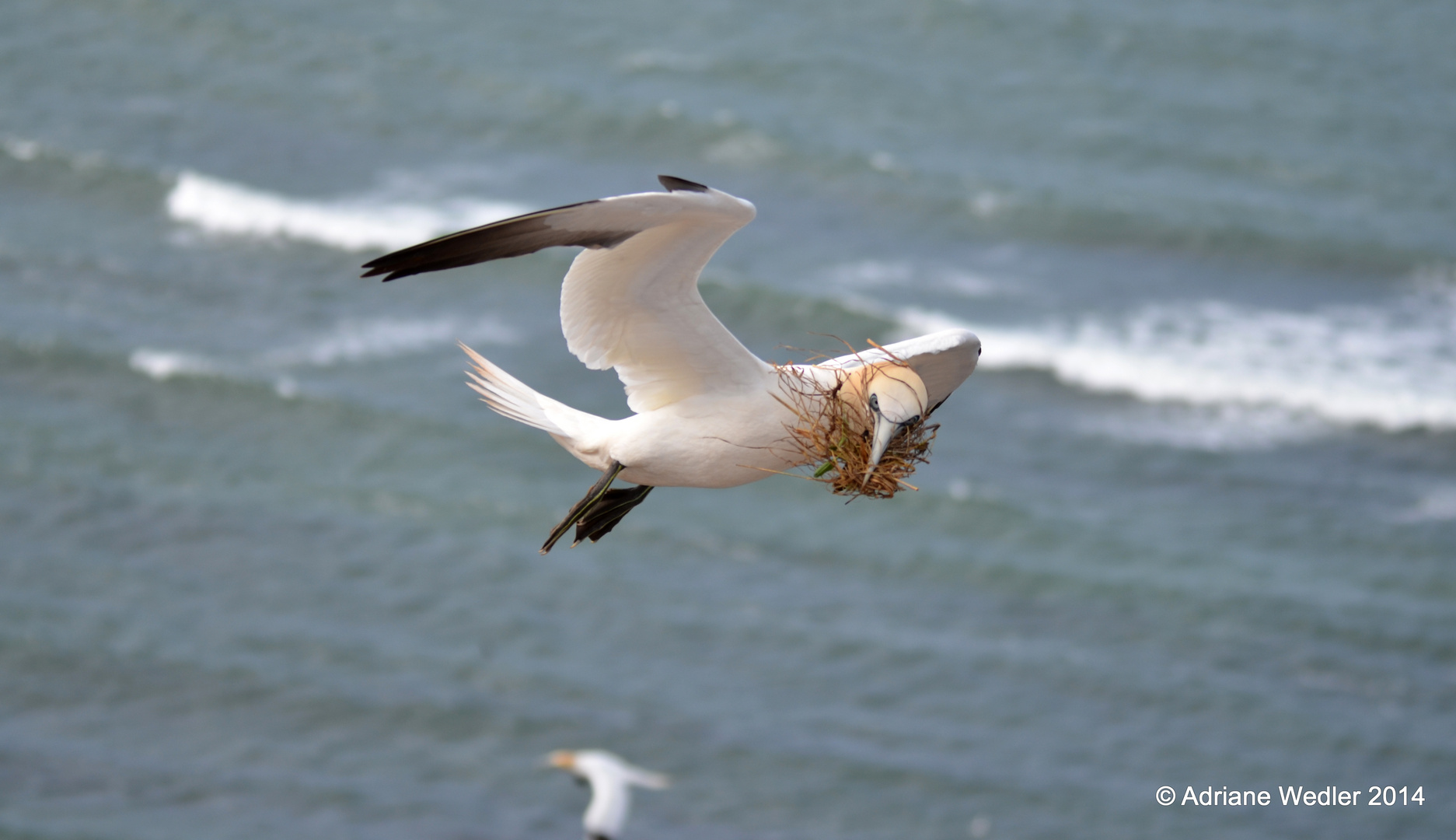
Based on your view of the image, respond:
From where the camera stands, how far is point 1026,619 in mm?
28922

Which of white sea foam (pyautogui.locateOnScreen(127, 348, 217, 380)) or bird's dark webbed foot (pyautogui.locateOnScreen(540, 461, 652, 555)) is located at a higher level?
white sea foam (pyautogui.locateOnScreen(127, 348, 217, 380))

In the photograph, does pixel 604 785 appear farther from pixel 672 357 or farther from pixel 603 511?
pixel 672 357

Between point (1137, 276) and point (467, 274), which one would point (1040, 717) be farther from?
point (467, 274)

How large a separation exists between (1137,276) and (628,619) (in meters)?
15.6

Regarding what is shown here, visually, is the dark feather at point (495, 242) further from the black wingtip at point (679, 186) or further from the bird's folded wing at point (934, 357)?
the bird's folded wing at point (934, 357)

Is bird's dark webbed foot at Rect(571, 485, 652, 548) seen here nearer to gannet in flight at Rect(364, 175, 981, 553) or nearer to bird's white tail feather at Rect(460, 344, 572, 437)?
gannet in flight at Rect(364, 175, 981, 553)

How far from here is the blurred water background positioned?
85.8 feet

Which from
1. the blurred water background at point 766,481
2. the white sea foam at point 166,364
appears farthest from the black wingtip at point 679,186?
the white sea foam at point 166,364

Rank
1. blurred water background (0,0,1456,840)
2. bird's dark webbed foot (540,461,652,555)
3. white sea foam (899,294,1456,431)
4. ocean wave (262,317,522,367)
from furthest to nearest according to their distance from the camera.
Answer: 1. white sea foam (899,294,1456,431)
2. ocean wave (262,317,522,367)
3. blurred water background (0,0,1456,840)
4. bird's dark webbed foot (540,461,652,555)

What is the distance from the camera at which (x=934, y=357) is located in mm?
9766

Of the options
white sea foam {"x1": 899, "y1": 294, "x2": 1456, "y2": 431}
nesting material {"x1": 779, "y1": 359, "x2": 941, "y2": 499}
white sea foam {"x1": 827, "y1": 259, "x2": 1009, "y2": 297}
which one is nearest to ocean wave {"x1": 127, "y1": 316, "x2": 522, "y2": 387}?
white sea foam {"x1": 827, "y1": 259, "x2": 1009, "y2": 297}

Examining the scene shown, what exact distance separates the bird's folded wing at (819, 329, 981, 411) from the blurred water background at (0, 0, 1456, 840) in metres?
16.3

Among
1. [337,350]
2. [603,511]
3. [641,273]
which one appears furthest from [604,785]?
[641,273]

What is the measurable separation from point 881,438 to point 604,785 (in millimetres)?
16070
